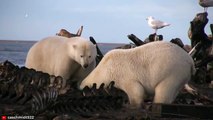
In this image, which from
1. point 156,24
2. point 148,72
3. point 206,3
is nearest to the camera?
point 148,72

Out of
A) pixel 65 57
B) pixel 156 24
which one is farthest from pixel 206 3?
pixel 65 57

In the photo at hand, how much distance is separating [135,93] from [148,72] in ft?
1.08

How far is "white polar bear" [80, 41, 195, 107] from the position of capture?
580cm

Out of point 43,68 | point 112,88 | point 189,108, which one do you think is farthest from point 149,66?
point 43,68

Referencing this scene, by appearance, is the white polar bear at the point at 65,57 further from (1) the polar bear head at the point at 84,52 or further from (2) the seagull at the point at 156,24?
(2) the seagull at the point at 156,24

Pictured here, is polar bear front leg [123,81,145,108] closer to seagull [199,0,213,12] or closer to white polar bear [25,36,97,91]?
white polar bear [25,36,97,91]

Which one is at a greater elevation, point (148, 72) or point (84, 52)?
point (84, 52)

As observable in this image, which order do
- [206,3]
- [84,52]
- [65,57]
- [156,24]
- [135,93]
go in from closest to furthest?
[135,93], [84,52], [65,57], [206,3], [156,24]

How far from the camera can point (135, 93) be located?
5789 mm

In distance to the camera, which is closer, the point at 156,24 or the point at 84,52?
the point at 84,52

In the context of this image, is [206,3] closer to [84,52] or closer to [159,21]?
[159,21]

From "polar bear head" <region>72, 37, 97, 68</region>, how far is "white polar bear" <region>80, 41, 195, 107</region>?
66cm

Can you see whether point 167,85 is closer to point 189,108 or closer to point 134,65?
point 134,65

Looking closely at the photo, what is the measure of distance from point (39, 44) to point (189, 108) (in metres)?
3.53
